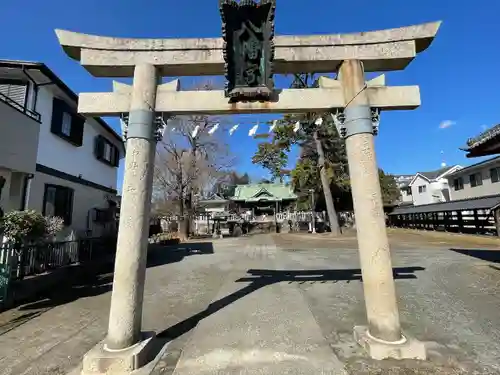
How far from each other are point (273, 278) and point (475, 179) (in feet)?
110

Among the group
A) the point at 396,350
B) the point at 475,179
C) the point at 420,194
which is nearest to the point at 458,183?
the point at 475,179

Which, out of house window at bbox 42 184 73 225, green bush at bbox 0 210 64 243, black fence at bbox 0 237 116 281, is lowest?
black fence at bbox 0 237 116 281

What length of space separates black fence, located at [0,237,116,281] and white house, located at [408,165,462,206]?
45646mm

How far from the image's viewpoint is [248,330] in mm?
4629

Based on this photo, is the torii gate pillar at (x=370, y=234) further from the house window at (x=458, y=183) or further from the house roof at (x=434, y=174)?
the house roof at (x=434, y=174)

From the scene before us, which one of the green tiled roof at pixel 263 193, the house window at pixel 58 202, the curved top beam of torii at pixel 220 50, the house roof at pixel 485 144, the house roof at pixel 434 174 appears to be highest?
the house roof at pixel 434 174

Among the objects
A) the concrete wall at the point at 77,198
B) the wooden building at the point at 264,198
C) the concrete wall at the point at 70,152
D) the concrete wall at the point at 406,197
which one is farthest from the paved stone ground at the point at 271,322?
the concrete wall at the point at 406,197

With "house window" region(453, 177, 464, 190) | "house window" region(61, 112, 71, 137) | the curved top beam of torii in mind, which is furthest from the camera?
"house window" region(453, 177, 464, 190)

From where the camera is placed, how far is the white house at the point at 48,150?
8.87 metres

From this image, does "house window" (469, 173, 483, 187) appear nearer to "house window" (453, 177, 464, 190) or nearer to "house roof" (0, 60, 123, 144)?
"house window" (453, 177, 464, 190)

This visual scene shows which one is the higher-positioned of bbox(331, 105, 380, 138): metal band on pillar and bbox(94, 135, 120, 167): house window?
bbox(94, 135, 120, 167): house window

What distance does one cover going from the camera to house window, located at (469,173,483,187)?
2939cm

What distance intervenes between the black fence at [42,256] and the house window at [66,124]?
5003 millimetres

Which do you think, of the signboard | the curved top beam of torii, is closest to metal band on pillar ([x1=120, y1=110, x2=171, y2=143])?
the curved top beam of torii
